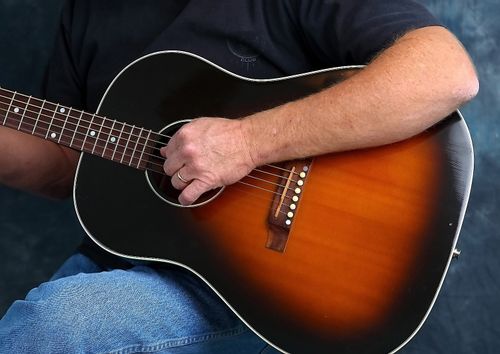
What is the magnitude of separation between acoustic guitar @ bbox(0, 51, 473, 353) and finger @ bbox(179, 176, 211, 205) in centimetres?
3

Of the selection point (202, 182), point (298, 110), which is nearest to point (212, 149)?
point (202, 182)

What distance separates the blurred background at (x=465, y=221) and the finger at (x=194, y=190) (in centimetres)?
64

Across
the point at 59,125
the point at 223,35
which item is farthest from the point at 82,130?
the point at 223,35

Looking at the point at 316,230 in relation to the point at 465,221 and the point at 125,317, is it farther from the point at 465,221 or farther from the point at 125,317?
the point at 465,221

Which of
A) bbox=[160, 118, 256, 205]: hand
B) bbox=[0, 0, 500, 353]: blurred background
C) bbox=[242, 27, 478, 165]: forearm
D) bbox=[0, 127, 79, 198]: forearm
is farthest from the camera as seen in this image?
bbox=[0, 0, 500, 353]: blurred background

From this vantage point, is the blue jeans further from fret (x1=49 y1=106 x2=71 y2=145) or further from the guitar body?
fret (x1=49 y1=106 x2=71 y2=145)

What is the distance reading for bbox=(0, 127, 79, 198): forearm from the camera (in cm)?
118

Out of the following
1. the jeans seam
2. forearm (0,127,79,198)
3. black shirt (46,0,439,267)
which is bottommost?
the jeans seam

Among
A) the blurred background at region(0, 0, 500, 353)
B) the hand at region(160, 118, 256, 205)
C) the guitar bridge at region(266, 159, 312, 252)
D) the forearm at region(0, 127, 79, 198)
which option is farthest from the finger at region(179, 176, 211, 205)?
the blurred background at region(0, 0, 500, 353)

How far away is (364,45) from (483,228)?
2.04ft

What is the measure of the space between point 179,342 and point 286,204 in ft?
1.03

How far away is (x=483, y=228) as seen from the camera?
1357mm

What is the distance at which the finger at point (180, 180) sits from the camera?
40.2 inches

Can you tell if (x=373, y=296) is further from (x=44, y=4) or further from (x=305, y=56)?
(x=44, y=4)
